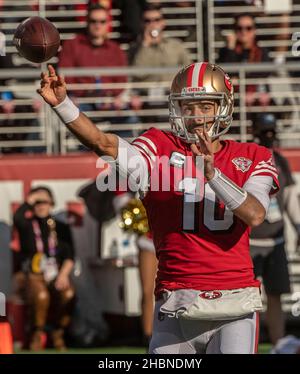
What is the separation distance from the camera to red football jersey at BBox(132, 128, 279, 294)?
5023mm

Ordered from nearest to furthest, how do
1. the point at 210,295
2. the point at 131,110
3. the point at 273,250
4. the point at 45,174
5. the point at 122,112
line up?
the point at 210,295, the point at 273,250, the point at 45,174, the point at 122,112, the point at 131,110

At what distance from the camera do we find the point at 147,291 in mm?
9391

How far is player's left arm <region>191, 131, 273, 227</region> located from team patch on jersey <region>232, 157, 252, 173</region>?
182 mm

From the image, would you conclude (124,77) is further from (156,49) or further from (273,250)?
(273,250)

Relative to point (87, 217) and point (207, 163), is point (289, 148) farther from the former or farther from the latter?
point (207, 163)

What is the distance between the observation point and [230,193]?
4781 mm

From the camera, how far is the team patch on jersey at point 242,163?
5.12m

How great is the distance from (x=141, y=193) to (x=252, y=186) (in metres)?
0.49

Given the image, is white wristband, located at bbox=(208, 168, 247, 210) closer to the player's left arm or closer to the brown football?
the player's left arm

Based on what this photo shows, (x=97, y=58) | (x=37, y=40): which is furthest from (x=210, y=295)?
(x=97, y=58)

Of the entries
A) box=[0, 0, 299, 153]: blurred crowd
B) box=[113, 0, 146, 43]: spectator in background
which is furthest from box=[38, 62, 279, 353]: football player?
box=[113, 0, 146, 43]: spectator in background

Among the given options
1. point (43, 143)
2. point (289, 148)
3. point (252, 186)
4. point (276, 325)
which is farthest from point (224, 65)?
point (252, 186)

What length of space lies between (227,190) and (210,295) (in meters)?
0.50

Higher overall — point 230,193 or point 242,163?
point 242,163
